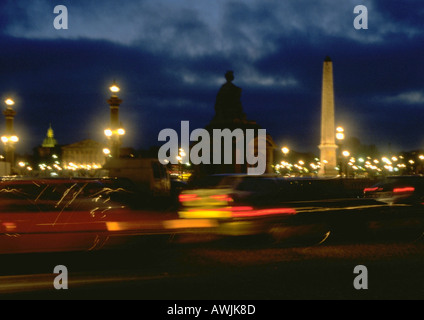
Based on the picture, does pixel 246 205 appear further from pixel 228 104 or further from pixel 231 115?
pixel 228 104

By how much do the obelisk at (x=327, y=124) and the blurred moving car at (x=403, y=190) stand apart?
72.9 feet

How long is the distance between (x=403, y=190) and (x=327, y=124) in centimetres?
2409

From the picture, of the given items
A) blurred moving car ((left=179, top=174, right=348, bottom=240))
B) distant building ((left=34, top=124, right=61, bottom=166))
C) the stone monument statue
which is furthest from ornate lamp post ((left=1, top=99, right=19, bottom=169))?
distant building ((left=34, top=124, right=61, bottom=166))

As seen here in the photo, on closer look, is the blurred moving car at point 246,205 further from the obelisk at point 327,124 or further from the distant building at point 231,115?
the distant building at point 231,115

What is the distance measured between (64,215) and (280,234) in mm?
4775

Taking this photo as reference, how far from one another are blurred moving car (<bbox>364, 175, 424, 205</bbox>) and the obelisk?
22.2 meters

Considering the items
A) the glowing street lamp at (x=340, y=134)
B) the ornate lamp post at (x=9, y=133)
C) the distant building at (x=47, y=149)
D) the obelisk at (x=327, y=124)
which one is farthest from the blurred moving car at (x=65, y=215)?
the distant building at (x=47, y=149)

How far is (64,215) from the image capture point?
8.48m

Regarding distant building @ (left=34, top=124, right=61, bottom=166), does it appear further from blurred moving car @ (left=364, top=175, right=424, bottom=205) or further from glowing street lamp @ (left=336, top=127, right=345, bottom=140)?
blurred moving car @ (left=364, top=175, right=424, bottom=205)

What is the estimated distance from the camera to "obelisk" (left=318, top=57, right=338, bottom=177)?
36094 mm

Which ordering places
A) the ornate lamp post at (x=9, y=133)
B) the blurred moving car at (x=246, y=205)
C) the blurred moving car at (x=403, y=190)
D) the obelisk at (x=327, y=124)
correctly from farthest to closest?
the obelisk at (x=327, y=124), the ornate lamp post at (x=9, y=133), the blurred moving car at (x=403, y=190), the blurred moving car at (x=246, y=205)

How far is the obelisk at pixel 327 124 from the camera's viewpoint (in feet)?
118

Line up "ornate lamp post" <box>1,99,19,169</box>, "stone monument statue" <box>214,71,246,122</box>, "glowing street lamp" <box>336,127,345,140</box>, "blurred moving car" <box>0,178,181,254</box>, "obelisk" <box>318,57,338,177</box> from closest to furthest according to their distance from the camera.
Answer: "blurred moving car" <box>0,178,181,254</box> < "glowing street lamp" <box>336,127,345,140</box> < "ornate lamp post" <box>1,99,19,169</box> < "obelisk" <box>318,57,338,177</box> < "stone monument statue" <box>214,71,246,122</box>
